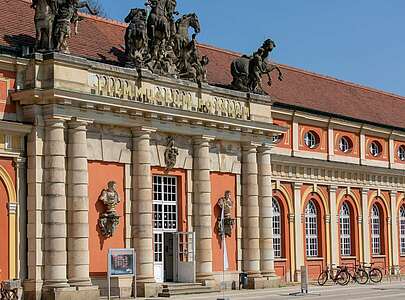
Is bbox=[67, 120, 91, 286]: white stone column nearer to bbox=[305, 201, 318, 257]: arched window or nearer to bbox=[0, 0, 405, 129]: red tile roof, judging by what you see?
bbox=[0, 0, 405, 129]: red tile roof

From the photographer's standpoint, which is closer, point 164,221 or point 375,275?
point 164,221

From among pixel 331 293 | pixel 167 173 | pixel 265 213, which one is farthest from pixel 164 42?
pixel 331 293

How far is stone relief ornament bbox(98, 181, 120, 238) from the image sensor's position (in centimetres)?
3403

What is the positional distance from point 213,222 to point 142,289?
5.51 metres

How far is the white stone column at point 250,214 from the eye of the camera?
40531 mm

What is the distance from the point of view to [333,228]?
48.9 metres

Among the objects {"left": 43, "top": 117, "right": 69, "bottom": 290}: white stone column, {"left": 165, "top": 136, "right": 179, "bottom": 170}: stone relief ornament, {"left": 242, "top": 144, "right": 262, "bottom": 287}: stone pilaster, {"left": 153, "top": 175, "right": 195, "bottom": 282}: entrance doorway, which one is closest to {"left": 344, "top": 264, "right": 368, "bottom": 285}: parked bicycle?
{"left": 242, "top": 144, "right": 262, "bottom": 287}: stone pilaster

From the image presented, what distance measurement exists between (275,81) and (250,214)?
11.2m

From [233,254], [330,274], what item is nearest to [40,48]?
[233,254]

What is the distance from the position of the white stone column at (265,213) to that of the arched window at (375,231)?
12.5 metres

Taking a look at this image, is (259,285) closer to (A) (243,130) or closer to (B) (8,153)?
(A) (243,130)

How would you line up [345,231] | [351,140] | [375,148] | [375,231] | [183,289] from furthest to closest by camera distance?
[375,148] → [375,231] → [351,140] → [345,231] → [183,289]

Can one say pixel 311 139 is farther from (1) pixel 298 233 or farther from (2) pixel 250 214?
(2) pixel 250 214

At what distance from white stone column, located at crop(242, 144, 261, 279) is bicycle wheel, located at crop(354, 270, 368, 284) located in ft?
25.8
